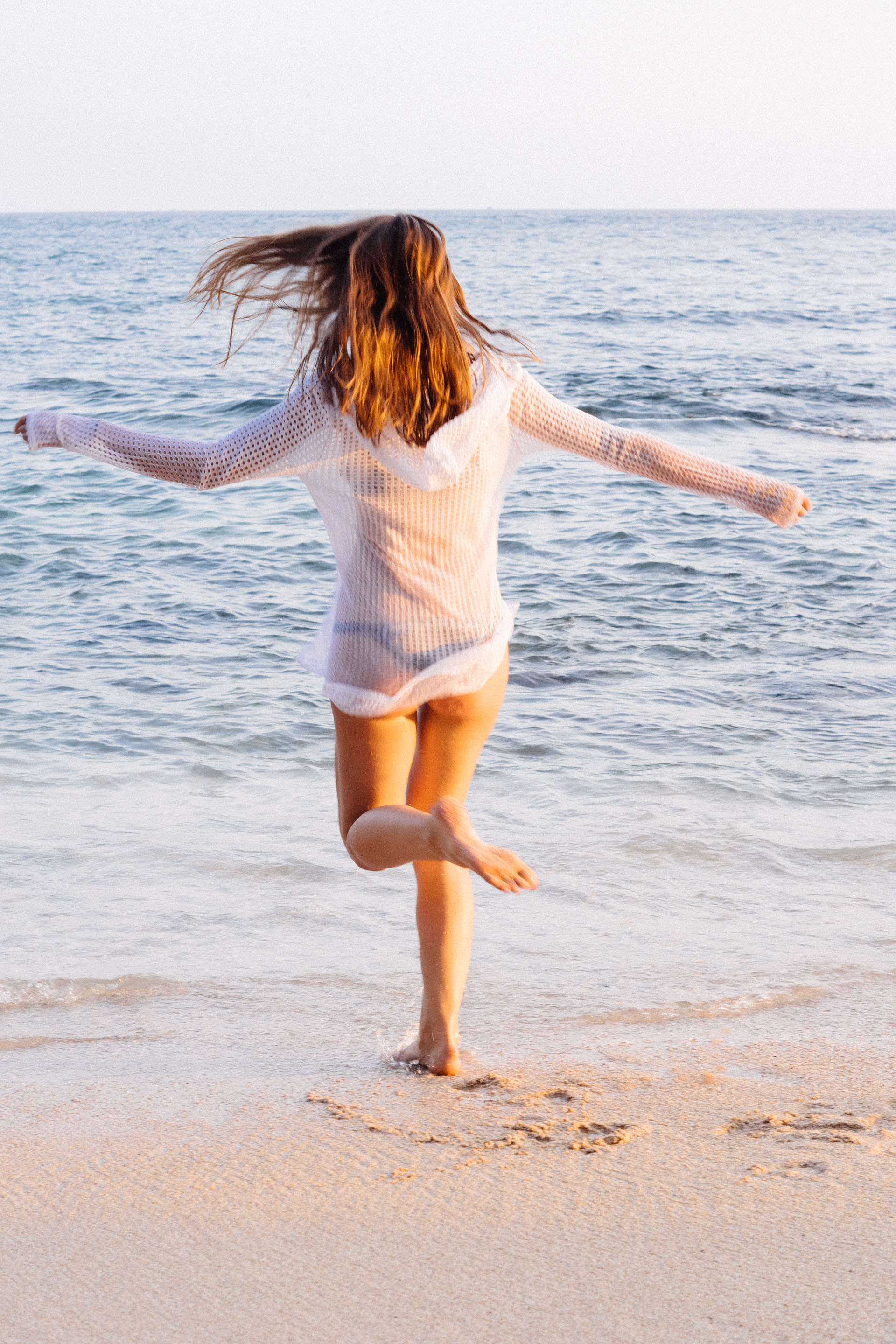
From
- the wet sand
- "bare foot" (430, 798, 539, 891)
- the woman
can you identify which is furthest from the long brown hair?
the wet sand

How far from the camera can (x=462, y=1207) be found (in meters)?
2.33

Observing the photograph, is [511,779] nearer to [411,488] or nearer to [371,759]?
[371,759]

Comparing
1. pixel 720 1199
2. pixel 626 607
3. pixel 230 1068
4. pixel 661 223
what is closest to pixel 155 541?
pixel 626 607

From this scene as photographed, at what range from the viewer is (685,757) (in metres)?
5.62

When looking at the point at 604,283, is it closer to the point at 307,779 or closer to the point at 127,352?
the point at 127,352

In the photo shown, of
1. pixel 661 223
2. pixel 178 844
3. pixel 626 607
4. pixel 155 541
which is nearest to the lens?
pixel 178 844

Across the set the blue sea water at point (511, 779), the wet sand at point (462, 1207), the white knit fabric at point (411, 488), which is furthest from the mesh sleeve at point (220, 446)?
the wet sand at point (462, 1207)

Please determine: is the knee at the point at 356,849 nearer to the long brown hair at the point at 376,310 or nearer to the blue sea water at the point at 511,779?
the blue sea water at the point at 511,779

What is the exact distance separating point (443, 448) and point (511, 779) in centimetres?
310

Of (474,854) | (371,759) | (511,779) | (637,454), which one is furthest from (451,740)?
(511,779)

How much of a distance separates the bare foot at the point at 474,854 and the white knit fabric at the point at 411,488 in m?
0.30

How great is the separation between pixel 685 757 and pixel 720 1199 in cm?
338

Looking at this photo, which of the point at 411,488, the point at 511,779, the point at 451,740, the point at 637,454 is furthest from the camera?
the point at 511,779

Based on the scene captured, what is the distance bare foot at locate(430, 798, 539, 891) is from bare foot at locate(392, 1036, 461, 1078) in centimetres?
78
